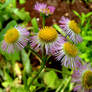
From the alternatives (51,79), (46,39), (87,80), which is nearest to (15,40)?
(46,39)

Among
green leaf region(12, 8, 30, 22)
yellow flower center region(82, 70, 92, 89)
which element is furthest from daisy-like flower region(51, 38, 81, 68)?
green leaf region(12, 8, 30, 22)

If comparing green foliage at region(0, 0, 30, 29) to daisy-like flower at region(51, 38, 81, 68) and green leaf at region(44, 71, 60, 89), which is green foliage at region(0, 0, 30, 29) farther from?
daisy-like flower at region(51, 38, 81, 68)


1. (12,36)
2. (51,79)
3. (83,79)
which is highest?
(12,36)

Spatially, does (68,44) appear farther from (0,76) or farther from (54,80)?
(0,76)

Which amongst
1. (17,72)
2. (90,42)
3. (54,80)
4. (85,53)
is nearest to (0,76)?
(17,72)

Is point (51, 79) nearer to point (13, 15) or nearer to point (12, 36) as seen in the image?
point (12, 36)

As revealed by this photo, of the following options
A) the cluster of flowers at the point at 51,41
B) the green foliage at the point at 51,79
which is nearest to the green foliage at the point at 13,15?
the green foliage at the point at 51,79
